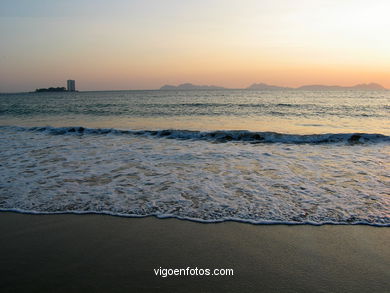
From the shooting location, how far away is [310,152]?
10.2m

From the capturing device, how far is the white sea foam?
16.1ft

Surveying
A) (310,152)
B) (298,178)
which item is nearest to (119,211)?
(298,178)

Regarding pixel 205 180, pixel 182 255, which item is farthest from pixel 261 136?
pixel 182 255

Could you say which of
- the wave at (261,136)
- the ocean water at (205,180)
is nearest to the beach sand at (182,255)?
the ocean water at (205,180)

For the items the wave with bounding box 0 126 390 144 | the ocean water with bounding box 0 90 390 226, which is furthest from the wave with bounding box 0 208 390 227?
the wave with bounding box 0 126 390 144

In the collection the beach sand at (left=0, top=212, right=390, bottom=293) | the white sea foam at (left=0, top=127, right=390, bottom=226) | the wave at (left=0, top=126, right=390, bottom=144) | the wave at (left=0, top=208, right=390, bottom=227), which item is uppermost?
the wave at (left=0, top=126, right=390, bottom=144)

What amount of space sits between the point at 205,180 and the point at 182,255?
3250 mm

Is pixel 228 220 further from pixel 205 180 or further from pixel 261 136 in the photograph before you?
pixel 261 136

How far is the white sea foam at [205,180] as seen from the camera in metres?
4.92

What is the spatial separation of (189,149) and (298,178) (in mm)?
4859

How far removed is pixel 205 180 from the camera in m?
6.71

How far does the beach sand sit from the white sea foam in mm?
413

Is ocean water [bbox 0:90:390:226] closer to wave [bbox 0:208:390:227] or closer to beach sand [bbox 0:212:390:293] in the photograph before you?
wave [bbox 0:208:390:227]

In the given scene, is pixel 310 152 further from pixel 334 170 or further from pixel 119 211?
pixel 119 211
